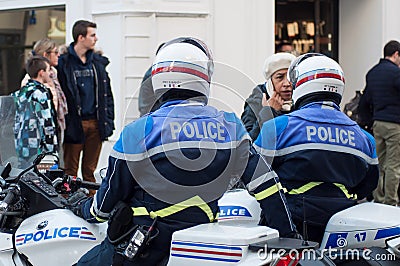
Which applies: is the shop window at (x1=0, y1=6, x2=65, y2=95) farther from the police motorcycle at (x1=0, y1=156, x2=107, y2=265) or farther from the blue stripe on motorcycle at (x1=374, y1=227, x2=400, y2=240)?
the blue stripe on motorcycle at (x1=374, y1=227, x2=400, y2=240)

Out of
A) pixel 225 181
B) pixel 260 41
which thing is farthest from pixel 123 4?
pixel 225 181

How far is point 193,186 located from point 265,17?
7.91 metres

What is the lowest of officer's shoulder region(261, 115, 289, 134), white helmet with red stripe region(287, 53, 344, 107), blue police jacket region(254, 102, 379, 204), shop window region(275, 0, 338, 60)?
blue police jacket region(254, 102, 379, 204)

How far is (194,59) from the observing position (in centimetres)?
429

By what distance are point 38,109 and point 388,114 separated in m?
4.38

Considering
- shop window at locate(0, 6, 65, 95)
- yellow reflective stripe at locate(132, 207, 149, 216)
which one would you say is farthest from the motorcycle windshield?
shop window at locate(0, 6, 65, 95)

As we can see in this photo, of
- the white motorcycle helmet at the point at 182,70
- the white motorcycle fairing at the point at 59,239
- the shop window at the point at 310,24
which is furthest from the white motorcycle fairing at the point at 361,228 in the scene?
the shop window at the point at 310,24

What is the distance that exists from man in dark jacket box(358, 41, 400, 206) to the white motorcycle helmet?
6368 millimetres

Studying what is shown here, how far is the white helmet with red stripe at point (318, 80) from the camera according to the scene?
502cm

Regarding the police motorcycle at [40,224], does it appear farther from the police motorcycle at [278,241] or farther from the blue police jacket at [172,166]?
the police motorcycle at [278,241]

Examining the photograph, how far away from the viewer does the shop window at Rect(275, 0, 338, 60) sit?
545 inches

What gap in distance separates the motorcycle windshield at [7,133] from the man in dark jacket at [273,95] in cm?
171

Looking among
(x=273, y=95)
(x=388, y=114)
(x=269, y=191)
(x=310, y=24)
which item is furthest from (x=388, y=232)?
(x=310, y=24)

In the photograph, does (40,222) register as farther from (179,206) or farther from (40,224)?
(179,206)
